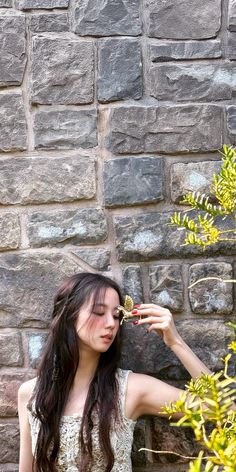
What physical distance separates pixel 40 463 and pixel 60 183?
1.00 meters

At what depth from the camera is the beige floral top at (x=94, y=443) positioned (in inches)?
92.1

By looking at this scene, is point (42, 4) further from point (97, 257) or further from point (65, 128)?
point (97, 257)

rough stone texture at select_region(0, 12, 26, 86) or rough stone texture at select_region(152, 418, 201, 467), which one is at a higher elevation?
rough stone texture at select_region(0, 12, 26, 86)

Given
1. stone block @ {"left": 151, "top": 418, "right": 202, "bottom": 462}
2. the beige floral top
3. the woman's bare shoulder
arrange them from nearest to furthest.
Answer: the beige floral top, the woman's bare shoulder, stone block @ {"left": 151, "top": 418, "right": 202, "bottom": 462}

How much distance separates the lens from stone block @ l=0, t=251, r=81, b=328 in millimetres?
2631

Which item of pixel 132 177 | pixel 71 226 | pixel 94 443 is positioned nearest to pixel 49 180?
pixel 71 226

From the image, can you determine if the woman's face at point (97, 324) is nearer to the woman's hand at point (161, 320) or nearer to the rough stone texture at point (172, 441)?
the woman's hand at point (161, 320)

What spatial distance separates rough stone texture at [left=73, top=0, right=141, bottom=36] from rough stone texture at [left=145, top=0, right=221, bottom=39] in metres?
0.06

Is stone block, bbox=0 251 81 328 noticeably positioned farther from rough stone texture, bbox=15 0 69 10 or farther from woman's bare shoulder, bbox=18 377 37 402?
rough stone texture, bbox=15 0 69 10

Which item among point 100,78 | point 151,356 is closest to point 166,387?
point 151,356

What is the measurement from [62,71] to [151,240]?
2.36 feet

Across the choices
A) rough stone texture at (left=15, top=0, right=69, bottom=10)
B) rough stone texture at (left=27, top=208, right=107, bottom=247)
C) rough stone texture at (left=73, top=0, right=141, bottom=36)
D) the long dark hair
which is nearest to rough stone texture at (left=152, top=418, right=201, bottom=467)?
the long dark hair

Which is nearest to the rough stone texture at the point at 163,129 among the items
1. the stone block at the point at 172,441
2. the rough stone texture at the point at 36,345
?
the rough stone texture at the point at 36,345

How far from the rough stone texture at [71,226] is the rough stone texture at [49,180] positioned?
6 cm
